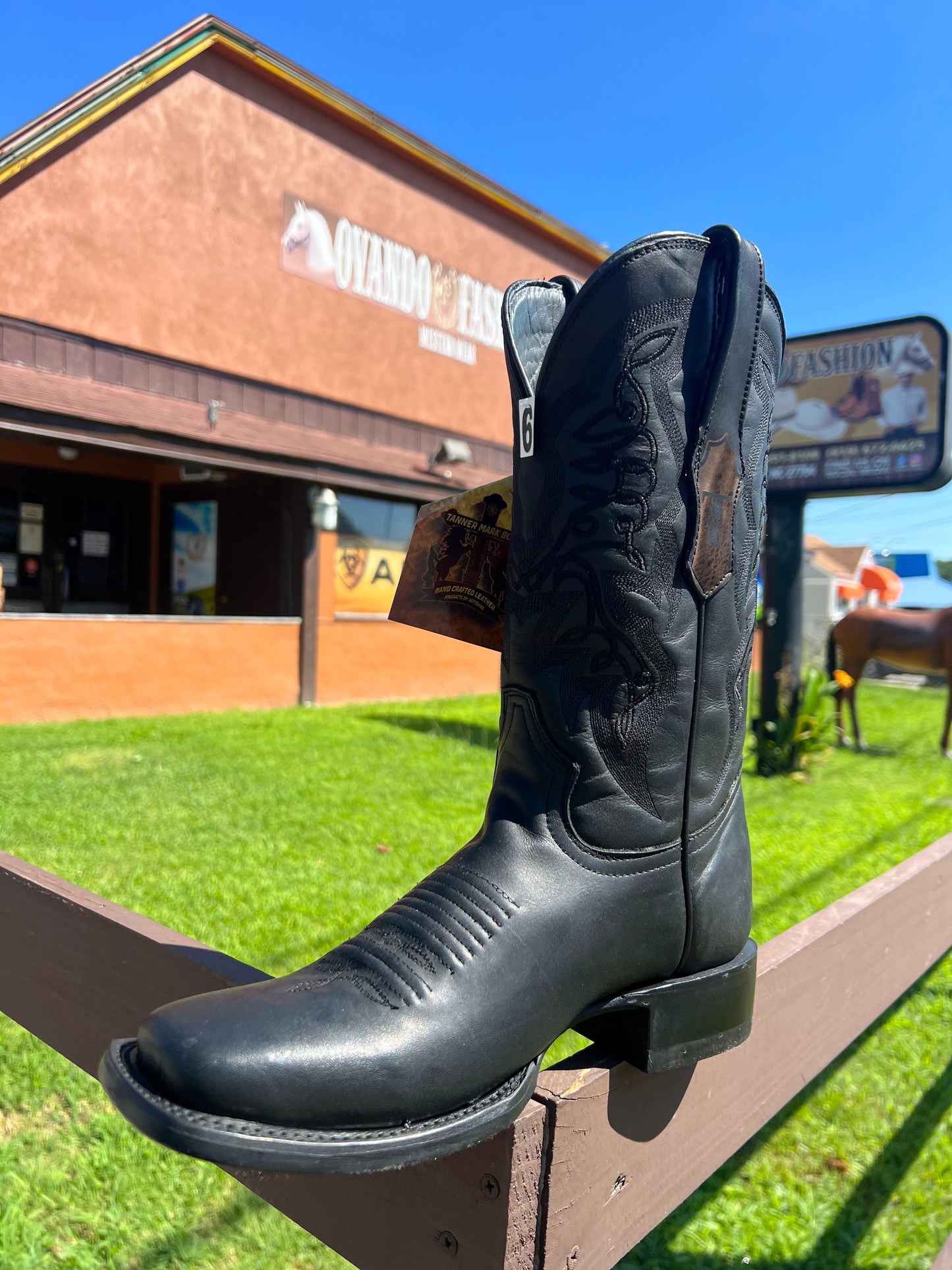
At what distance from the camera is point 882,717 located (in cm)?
1052

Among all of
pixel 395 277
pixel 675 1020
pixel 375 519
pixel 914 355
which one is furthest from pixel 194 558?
pixel 675 1020

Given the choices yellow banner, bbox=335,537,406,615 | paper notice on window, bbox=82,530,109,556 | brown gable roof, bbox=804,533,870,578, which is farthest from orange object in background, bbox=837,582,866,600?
paper notice on window, bbox=82,530,109,556

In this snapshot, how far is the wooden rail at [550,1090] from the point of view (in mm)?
701

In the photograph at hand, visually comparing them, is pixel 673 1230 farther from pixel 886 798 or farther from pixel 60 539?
pixel 60 539

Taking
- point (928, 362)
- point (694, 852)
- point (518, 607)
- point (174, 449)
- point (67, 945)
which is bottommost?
point (67, 945)

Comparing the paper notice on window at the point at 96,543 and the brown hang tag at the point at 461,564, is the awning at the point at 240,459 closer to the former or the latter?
the paper notice on window at the point at 96,543

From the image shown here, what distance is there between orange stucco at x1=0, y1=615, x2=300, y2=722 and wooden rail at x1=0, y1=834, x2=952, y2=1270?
240 inches

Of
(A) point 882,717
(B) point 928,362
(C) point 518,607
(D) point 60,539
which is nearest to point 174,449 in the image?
(D) point 60,539

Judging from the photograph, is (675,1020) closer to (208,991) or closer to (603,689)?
(603,689)

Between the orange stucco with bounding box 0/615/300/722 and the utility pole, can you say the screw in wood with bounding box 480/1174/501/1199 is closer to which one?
the utility pole

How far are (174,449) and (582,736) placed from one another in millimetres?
7083

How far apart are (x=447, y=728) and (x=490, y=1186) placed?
686cm

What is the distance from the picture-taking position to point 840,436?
20.4ft

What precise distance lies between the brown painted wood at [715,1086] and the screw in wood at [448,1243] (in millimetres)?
73
